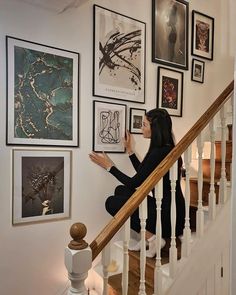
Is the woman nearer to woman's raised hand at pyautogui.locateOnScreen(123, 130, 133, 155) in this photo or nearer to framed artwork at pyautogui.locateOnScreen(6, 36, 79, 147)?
woman's raised hand at pyautogui.locateOnScreen(123, 130, 133, 155)

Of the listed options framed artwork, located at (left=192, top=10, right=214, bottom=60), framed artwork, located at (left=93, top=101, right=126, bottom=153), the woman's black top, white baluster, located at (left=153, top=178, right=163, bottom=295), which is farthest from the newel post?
framed artwork, located at (left=192, top=10, right=214, bottom=60)

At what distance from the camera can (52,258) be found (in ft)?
7.07

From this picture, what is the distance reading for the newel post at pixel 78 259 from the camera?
123cm

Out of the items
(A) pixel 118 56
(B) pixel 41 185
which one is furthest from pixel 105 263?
(A) pixel 118 56

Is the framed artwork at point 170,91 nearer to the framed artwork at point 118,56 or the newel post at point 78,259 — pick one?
the framed artwork at point 118,56

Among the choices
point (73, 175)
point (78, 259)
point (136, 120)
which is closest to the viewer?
point (78, 259)

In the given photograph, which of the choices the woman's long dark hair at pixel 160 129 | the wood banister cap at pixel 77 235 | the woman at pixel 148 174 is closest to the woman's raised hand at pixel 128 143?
the woman at pixel 148 174

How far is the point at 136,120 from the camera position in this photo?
8.45ft

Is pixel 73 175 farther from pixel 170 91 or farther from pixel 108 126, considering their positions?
pixel 170 91

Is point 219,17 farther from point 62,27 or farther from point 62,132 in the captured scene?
point 62,132

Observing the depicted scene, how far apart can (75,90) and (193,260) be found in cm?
156

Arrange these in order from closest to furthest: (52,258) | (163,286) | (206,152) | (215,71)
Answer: (163,286) → (52,258) → (206,152) → (215,71)

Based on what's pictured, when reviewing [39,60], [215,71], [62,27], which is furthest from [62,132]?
[215,71]

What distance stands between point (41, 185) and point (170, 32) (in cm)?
201
